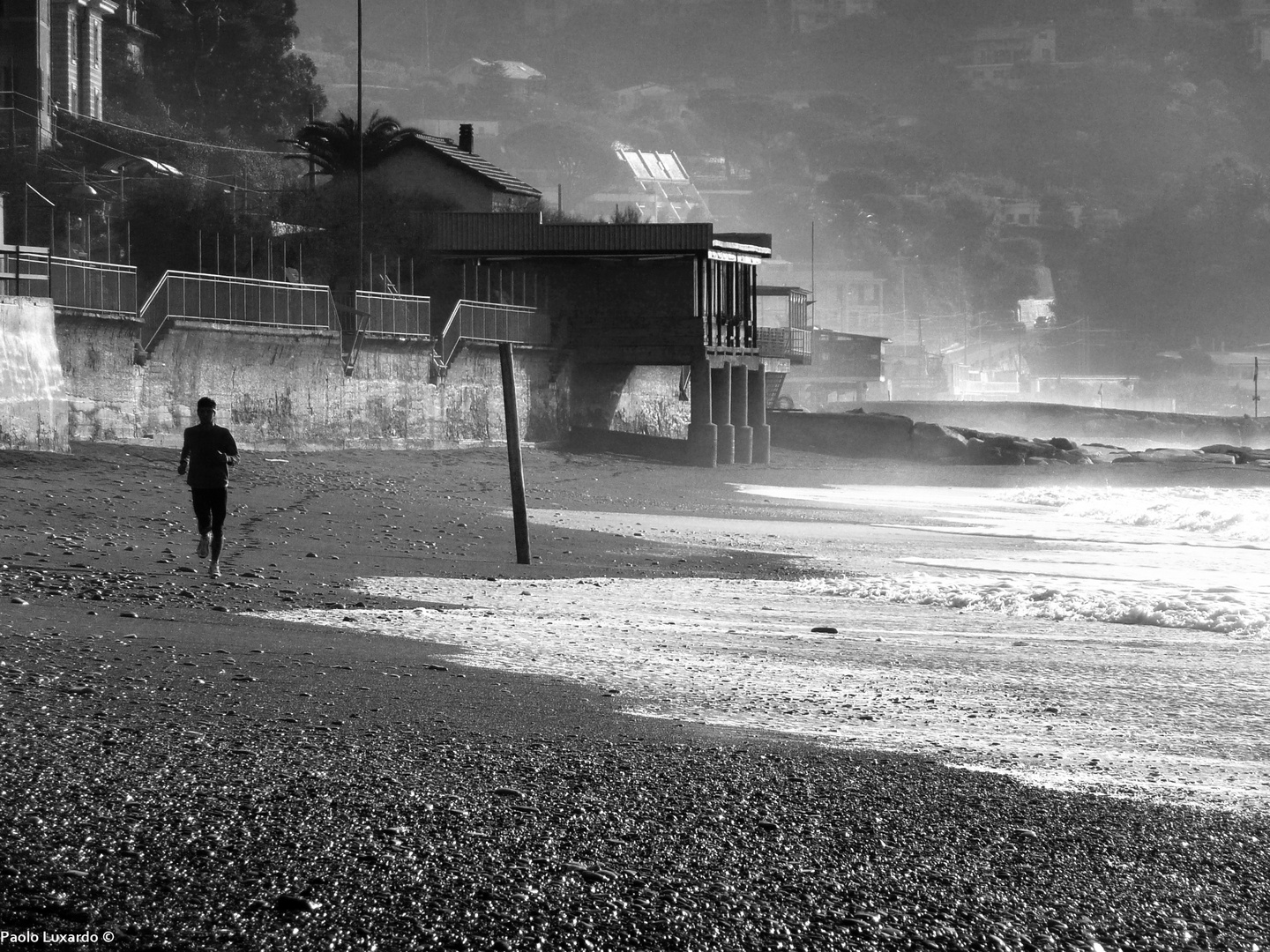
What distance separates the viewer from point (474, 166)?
152 ft

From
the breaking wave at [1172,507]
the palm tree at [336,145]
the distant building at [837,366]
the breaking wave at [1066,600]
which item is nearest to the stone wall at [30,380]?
the breaking wave at [1066,600]

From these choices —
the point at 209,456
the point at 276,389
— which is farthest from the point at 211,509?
the point at 276,389

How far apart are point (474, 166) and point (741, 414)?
36.9 feet

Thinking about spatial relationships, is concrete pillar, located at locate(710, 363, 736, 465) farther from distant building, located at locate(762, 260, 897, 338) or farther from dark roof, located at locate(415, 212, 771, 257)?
distant building, located at locate(762, 260, 897, 338)

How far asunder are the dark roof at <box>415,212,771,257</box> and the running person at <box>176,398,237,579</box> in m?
28.1

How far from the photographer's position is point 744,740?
7770mm

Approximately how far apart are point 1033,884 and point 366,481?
862 inches

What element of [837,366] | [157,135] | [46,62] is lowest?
[837,366]

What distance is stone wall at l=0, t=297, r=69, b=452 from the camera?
22.4 m

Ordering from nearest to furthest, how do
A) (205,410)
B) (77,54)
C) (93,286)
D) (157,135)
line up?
(205,410) < (93,286) < (157,135) < (77,54)

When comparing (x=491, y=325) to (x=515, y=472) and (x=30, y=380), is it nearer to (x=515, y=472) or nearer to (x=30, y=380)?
(x=30, y=380)

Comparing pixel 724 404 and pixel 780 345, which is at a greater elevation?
pixel 780 345

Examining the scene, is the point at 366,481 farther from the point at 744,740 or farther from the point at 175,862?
the point at 175,862

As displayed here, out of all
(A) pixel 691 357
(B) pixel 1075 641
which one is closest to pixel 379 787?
(B) pixel 1075 641
